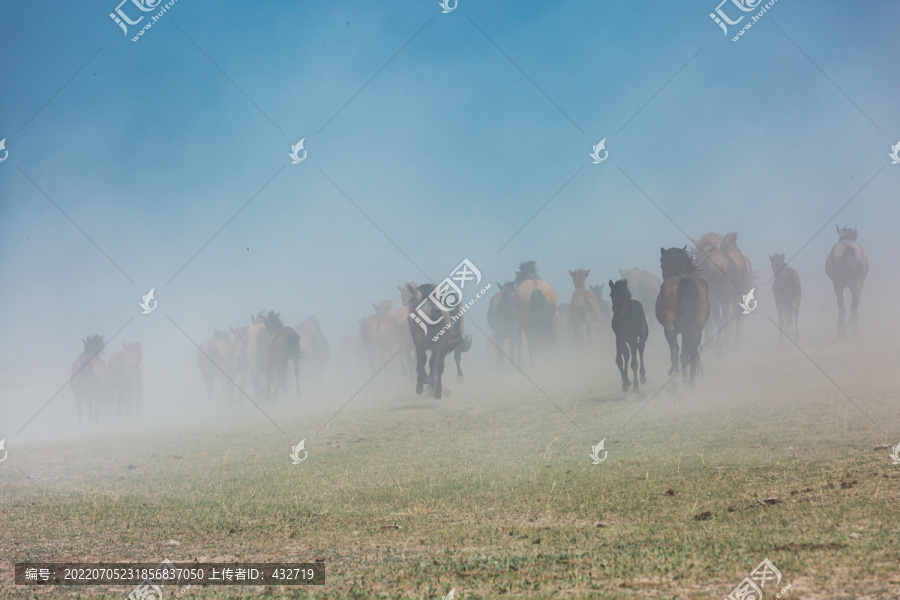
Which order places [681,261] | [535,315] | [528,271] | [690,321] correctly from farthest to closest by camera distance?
[528,271]
[535,315]
[681,261]
[690,321]

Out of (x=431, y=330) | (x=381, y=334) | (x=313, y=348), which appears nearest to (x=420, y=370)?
(x=431, y=330)

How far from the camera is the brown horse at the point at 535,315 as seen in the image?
3353cm

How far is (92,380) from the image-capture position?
3631 centimetres

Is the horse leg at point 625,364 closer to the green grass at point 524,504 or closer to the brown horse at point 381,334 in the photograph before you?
the green grass at point 524,504

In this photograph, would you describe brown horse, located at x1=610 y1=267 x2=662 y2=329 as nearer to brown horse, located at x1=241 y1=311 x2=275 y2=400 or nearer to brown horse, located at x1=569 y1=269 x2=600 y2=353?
brown horse, located at x1=569 y1=269 x2=600 y2=353

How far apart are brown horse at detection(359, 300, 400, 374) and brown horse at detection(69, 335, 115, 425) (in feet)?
47.5

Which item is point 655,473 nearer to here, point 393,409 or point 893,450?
point 893,450

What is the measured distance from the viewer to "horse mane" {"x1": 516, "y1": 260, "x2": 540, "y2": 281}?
3644cm

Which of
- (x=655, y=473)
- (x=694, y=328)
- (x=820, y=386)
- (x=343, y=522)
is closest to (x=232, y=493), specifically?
(x=343, y=522)

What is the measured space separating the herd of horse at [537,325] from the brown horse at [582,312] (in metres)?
0.05

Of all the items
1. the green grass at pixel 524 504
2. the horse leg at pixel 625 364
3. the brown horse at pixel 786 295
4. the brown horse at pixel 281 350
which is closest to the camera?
the green grass at pixel 524 504

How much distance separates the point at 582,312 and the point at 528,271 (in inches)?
190

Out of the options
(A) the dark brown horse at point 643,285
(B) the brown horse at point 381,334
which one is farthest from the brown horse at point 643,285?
(B) the brown horse at point 381,334

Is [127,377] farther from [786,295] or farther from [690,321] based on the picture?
[786,295]
